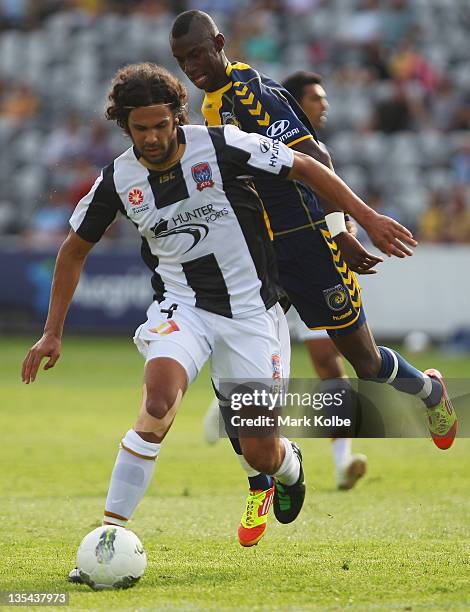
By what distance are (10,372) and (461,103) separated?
31.1 ft

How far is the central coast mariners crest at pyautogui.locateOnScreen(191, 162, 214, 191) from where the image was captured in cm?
562

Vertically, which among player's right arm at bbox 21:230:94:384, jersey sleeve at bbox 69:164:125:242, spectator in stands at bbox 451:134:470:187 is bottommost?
spectator in stands at bbox 451:134:470:187

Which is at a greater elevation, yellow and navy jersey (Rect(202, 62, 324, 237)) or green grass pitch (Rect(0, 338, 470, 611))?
yellow and navy jersey (Rect(202, 62, 324, 237))

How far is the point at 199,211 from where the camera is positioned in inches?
222

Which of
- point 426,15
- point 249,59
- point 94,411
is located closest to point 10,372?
point 94,411

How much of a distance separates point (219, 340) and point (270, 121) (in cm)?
136

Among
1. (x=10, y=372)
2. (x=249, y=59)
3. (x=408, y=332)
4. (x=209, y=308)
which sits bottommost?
(x=408, y=332)

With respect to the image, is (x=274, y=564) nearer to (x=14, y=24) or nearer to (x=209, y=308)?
(x=209, y=308)

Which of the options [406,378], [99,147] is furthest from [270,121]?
[99,147]

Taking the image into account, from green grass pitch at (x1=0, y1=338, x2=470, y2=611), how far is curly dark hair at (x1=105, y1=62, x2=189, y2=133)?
2.04 meters

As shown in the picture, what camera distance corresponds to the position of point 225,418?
6.04 metres

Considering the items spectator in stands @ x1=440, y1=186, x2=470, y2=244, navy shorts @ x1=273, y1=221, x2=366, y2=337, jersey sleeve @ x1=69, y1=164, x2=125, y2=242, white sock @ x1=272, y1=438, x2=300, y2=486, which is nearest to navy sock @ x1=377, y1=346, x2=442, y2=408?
navy shorts @ x1=273, y1=221, x2=366, y2=337

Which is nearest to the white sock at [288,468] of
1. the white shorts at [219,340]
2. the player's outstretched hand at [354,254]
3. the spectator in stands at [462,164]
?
the white shorts at [219,340]

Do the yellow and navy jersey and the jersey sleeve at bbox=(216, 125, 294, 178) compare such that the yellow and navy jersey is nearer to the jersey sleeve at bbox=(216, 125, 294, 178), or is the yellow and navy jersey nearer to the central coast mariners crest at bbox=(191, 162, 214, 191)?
the jersey sleeve at bbox=(216, 125, 294, 178)
